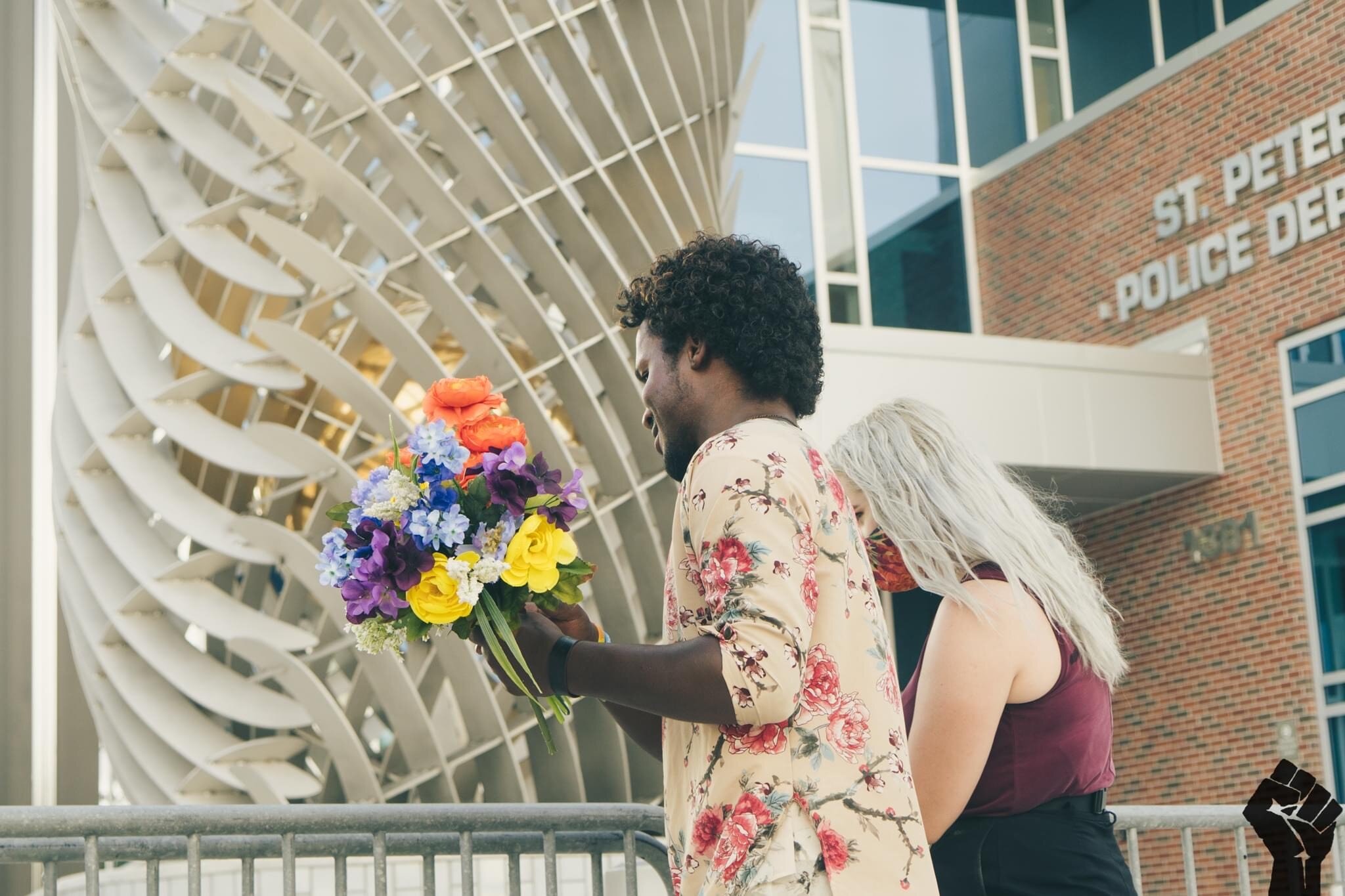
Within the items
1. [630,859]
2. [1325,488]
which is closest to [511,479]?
[630,859]

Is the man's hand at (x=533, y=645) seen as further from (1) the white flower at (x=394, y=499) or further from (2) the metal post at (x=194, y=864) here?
(2) the metal post at (x=194, y=864)

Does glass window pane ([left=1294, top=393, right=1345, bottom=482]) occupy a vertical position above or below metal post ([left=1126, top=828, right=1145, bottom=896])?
above

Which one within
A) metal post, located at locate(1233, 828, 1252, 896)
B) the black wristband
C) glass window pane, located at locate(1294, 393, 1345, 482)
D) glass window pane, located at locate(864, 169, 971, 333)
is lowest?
metal post, located at locate(1233, 828, 1252, 896)

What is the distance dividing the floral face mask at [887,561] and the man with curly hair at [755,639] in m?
0.59

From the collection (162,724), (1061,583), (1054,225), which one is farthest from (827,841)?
(1054,225)

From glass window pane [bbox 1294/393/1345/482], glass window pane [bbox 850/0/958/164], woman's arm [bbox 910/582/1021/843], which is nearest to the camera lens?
woman's arm [bbox 910/582/1021/843]

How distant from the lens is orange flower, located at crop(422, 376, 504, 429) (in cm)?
203

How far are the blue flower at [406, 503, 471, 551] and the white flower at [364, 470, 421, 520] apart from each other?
0.03 m

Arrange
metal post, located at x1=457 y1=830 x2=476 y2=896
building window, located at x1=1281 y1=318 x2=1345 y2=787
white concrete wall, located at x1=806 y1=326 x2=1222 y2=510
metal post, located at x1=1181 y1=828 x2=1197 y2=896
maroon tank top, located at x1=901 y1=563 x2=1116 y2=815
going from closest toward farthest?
maroon tank top, located at x1=901 y1=563 x2=1116 y2=815 < metal post, located at x1=457 y1=830 x2=476 y2=896 < metal post, located at x1=1181 y1=828 x2=1197 y2=896 < white concrete wall, located at x1=806 y1=326 x2=1222 y2=510 < building window, located at x1=1281 y1=318 x2=1345 y2=787

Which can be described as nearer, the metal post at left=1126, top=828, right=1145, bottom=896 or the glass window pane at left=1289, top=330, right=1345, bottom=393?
the metal post at left=1126, top=828, right=1145, bottom=896

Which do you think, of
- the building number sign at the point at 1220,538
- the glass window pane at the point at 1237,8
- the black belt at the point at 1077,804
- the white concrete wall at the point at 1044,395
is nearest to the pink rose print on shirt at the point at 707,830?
the black belt at the point at 1077,804

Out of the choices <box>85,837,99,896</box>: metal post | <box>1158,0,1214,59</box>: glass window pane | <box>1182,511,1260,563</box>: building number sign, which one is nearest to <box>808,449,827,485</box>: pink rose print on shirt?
<box>85,837,99,896</box>: metal post

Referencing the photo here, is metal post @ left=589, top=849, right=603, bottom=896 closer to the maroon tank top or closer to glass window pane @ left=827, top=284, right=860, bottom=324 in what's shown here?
the maroon tank top

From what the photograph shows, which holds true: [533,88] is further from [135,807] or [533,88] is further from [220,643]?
[135,807]
